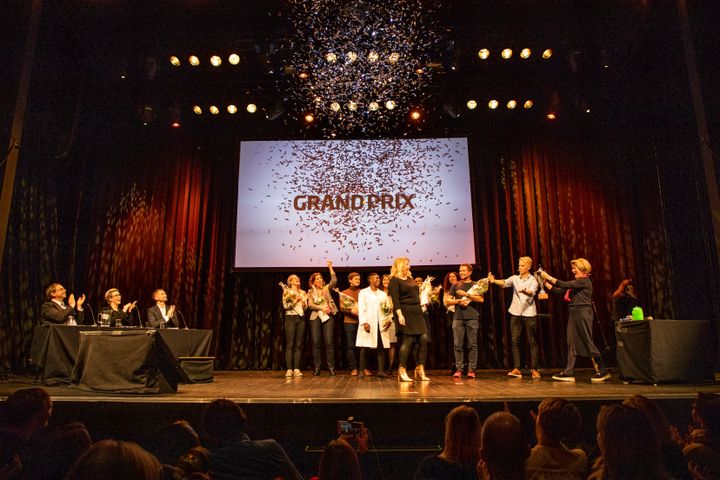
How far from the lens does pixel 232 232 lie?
936cm

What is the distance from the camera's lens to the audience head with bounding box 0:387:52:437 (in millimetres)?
2344

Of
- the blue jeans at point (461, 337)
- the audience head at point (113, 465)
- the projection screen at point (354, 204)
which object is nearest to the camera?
the audience head at point (113, 465)

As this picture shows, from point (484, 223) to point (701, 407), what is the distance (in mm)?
7169

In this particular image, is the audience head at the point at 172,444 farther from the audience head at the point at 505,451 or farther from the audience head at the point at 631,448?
the audience head at the point at 631,448

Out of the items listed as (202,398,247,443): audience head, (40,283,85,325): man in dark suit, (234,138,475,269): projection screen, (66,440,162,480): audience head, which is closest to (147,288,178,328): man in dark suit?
(40,283,85,325): man in dark suit

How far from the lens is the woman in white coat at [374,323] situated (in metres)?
6.81

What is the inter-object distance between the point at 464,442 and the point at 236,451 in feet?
3.16

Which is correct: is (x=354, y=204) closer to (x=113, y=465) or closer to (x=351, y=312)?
(x=351, y=312)

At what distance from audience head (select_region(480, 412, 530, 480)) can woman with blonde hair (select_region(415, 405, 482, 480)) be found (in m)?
0.16

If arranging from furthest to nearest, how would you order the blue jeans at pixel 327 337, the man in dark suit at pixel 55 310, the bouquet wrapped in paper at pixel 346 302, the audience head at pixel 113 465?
the blue jeans at pixel 327 337, the bouquet wrapped in paper at pixel 346 302, the man in dark suit at pixel 55 310, the audience head at pixel 113 465

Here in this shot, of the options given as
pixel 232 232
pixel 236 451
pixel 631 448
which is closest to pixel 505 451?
pixel 631 448

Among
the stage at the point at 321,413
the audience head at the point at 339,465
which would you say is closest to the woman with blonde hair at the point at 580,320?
the stage at the point at 321,413

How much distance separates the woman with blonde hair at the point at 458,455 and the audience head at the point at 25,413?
Answer: 6.04 feet

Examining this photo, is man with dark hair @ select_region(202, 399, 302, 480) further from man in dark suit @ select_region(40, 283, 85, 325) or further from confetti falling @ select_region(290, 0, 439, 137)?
→ confetti falling @ select_region(290, 0, 439, 137)
